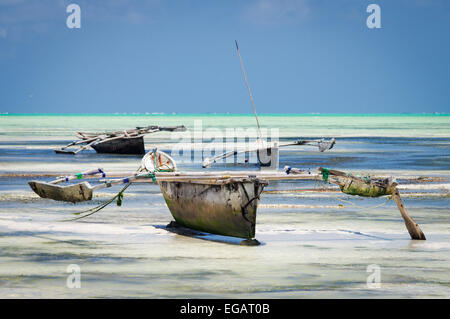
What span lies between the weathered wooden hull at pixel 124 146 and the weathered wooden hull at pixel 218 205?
20.7 m

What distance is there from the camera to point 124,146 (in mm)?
34000

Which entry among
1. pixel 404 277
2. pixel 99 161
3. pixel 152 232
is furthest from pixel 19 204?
pixel 99 161

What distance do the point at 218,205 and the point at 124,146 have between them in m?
22.8

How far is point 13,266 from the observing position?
33.8 ft

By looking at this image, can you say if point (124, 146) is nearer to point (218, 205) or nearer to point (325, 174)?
point (325, 174)

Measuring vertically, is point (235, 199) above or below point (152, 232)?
above

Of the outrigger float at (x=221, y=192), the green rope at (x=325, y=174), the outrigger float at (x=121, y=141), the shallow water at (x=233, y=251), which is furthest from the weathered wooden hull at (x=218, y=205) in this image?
the outrigger float at (x=121, y=141)

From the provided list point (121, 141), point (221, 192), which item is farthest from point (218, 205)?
point (121, 141)

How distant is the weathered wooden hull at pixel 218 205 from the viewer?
37.1ft

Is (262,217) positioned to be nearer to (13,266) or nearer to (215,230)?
(215,230)

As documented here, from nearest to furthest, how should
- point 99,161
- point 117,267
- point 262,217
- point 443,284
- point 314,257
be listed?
point 443,284 → point 117,267 → point 314,257 → point 262,217 → point 99,161

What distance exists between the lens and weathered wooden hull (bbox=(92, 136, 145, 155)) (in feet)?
110

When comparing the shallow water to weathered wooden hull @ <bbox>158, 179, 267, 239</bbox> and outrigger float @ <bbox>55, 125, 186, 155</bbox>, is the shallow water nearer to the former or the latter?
weathered wooden hull @ <bbox>158, 179, 267, 239</bbox>
